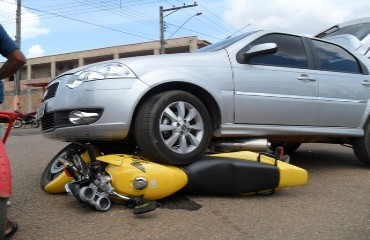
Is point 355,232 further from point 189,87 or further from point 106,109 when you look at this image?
point 106,109

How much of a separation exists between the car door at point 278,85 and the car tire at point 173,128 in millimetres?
527

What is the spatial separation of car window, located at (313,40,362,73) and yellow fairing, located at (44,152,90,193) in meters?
2.91

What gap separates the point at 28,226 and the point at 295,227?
2.01 meters

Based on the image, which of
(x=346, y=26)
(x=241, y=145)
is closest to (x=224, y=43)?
(x=241, y=145)

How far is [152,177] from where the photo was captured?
3.57 metres

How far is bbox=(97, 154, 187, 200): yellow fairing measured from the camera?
3.53m

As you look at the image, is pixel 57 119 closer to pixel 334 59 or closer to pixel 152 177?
pixel 152 177

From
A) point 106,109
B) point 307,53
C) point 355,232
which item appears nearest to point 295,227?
point 355,232

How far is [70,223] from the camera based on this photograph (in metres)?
3.29

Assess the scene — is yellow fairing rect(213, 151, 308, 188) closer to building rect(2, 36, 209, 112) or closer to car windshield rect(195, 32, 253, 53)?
car windshield rect(195, 32, 253, 53)

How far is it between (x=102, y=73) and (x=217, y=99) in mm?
1130

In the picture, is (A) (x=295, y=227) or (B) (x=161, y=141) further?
(B) (x=161, y=141)

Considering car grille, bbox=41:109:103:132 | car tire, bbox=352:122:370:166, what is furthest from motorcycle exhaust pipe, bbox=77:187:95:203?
car tire, bbox=352:122:370:166

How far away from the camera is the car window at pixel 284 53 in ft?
15.1
